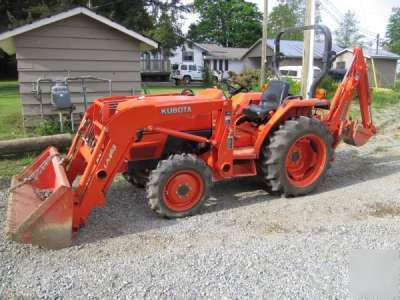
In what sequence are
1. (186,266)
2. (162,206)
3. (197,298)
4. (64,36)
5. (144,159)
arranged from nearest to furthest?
(197,298)
(186,266)
(162,206)
(144,159)
(64,36)

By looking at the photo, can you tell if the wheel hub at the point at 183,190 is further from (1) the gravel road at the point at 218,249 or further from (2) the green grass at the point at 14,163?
(2) the green grass at the point at 14,163

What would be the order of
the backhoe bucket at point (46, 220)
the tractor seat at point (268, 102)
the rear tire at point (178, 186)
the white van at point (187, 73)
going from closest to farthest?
the backhoe bucket at point (46, 220)
the rear tire at point (178, 186)
the tractor seat at point (268, 102)
the white van at point (187, 73)

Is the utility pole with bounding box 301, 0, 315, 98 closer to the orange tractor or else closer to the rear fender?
the orange tractor

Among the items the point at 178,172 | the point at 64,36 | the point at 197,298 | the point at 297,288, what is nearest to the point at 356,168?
the point at 178,172

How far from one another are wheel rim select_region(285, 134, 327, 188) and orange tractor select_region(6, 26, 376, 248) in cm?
1

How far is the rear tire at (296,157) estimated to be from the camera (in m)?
5.09

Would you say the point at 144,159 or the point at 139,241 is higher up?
the point at 144,159

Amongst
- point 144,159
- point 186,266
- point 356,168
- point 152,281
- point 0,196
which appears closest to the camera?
point 152,281

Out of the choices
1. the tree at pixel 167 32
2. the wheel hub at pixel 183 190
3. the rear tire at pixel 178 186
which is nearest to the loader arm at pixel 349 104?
the rear tire at pixel 178 186

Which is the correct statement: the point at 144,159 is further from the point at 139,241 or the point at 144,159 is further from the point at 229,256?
the point at 229,256

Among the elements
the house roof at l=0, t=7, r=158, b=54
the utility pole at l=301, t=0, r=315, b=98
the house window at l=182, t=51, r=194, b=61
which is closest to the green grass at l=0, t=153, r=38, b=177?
the house roof at l=0, t=7, r=158, b=54

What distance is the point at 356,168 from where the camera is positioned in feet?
22.3

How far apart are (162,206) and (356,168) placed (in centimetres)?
373

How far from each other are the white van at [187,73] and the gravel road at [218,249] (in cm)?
3042
